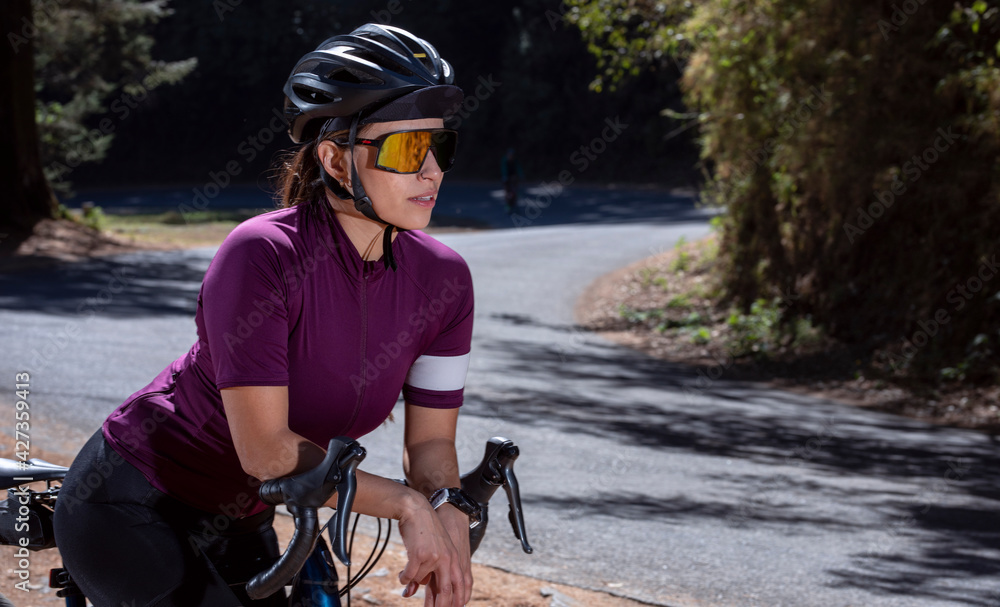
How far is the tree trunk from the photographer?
17.4m

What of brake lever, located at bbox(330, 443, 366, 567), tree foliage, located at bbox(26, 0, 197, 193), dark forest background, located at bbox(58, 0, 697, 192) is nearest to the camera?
brake lever, located at bbox(330, 443, 366, 567)

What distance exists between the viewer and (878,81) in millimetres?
11477

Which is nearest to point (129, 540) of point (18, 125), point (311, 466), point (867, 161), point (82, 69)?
point (311, 466)

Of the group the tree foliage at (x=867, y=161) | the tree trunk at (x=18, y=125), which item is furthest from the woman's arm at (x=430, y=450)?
the tree trunk at (x=18, y=125)

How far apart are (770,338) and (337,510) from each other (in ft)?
37.7

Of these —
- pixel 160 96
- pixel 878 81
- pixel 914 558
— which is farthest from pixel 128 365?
pixel 160 96

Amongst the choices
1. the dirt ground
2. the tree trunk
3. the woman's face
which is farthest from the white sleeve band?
the tree trunk

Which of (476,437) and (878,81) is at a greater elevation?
(878,81)

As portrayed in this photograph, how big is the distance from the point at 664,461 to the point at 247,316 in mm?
5500

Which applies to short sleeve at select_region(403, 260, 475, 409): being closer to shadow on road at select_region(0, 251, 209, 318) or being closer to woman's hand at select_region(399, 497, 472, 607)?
woman's hand at select_region(399, 497, 472, 607)

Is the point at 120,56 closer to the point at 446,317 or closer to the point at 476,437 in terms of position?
the point at 476,437

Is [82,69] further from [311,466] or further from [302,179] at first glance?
[311,466]

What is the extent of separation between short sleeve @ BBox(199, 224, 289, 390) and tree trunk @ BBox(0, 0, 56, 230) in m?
17.5

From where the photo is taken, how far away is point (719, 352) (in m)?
12.3
